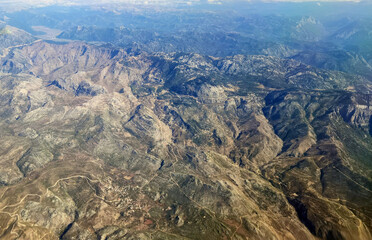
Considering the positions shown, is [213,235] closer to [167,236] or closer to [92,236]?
[167,236]

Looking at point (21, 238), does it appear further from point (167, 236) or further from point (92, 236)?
point (167, 236)

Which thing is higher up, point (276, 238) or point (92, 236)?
point (276, 238)

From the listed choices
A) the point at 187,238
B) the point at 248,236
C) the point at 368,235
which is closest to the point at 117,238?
the point at 187,238

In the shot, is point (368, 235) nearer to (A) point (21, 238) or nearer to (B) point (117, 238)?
(B) point (117, 238)

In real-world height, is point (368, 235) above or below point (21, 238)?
above

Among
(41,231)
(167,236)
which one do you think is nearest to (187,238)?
(167,236)

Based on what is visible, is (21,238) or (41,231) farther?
(41,231)

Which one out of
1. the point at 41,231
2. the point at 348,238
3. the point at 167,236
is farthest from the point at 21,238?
the point at 348,238

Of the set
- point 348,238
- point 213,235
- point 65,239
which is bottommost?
point 65,239
